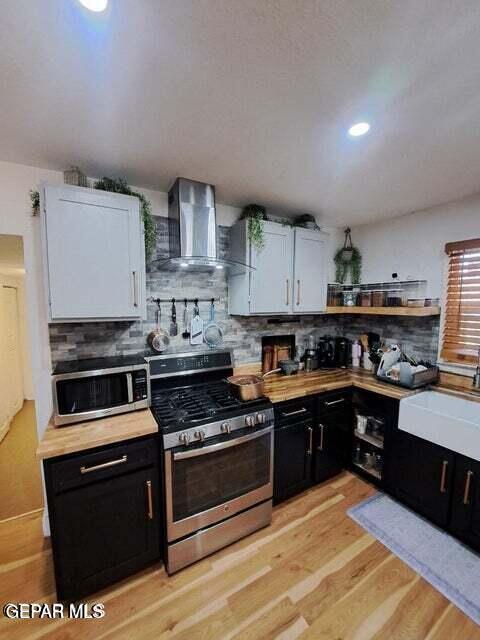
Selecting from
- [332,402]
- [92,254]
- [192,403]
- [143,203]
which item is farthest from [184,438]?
[143,203]

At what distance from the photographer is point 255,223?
7.39 ft

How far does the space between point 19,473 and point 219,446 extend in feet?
7.43

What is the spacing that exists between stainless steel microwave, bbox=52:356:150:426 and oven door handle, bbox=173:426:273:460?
0.41 metres

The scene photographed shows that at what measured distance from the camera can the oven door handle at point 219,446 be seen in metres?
1.57

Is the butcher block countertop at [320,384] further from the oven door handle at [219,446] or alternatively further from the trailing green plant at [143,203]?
the trailing green plant at [143,203]

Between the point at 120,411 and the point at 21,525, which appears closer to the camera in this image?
the point at 120,411

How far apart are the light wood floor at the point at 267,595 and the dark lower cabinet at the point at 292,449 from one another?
0.30 meters

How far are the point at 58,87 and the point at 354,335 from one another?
322cm

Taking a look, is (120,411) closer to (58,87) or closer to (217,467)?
(217,467)

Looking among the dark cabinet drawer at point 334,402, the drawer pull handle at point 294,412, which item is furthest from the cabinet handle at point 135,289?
the dark cabinet drawer at point 334,402

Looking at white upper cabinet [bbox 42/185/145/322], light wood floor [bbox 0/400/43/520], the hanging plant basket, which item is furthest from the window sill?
light wood floor [bbox 0/400/43/520]

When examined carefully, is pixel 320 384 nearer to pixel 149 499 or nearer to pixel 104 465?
pixel 149 499

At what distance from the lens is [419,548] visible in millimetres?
1801

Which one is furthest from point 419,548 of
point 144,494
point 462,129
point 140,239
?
A: point 140,239
